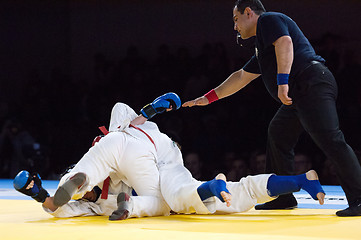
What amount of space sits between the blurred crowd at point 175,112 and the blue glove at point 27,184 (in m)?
3.06

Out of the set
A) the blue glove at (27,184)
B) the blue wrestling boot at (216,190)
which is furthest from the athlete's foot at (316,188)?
the blue glove at (27,184)

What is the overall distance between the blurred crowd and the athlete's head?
248 centimetres

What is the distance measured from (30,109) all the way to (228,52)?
2498mm

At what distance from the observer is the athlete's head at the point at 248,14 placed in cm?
262

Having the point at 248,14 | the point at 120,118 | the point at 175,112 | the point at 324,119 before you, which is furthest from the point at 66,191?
the point at 175,112

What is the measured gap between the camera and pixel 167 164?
2459mm

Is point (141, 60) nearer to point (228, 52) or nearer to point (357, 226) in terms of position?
point (228, 52)

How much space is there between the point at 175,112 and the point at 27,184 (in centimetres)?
340

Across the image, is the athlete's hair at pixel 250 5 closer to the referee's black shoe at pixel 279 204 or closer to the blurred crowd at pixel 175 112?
the referee's black shoe at pixel 279 204

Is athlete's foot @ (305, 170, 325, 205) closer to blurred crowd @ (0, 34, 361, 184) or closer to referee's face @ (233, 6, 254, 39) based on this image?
referee's face @ (233, 6, 254, 39)

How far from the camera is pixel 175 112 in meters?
5.47

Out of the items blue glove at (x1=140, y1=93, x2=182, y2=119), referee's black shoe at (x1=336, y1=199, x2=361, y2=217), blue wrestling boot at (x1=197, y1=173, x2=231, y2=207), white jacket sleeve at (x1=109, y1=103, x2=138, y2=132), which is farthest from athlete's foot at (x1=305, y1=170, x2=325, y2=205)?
white jacket sleeve at (x1=109, y1=103, x2=138, y2=132)

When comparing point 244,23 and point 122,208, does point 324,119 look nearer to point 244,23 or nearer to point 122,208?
point 244,23

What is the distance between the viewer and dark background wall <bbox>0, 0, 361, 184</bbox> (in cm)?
519
